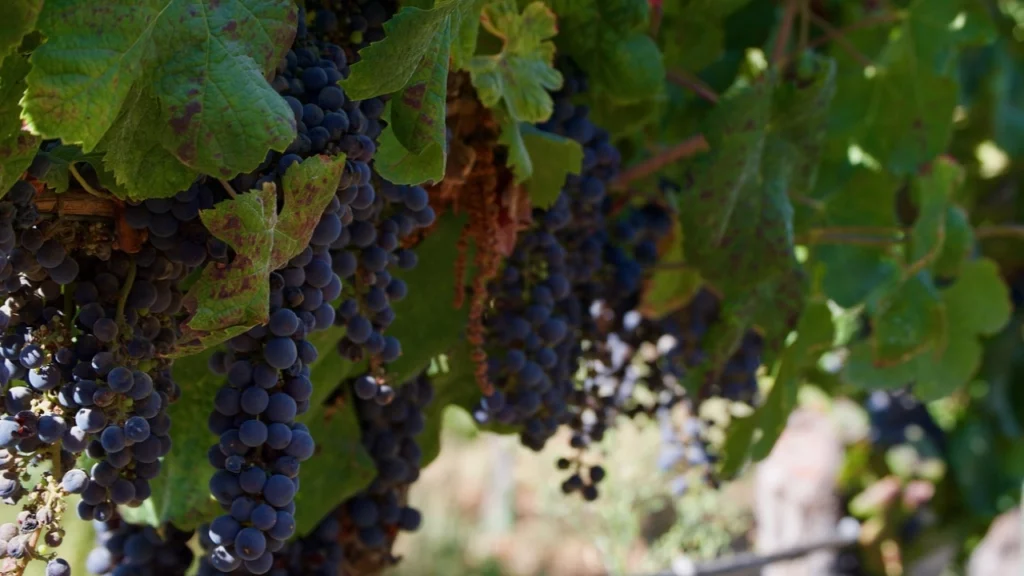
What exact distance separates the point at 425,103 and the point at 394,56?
4cm

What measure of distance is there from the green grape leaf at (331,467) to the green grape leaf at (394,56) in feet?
1.39

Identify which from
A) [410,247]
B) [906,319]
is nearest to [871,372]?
[906,319]

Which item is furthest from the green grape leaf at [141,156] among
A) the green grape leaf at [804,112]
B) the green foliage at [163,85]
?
the green grape leaf at [804,112]

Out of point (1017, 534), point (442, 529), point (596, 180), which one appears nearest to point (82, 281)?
point (596, 180)

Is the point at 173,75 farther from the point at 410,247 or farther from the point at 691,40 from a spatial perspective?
the point at 691,40

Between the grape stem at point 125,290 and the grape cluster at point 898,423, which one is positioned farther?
the grape cluster at point 898,423

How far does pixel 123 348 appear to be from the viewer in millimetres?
710

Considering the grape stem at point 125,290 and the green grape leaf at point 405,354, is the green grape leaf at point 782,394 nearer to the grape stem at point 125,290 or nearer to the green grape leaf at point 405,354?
the green grape leaf at point 405,354

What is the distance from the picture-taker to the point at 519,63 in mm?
944

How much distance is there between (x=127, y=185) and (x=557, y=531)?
706cm

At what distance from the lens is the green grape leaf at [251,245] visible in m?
0.67

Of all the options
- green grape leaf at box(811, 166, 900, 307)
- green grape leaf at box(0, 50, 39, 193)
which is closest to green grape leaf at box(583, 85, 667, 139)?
green grape leaf at box(811, 166, 900, 307)

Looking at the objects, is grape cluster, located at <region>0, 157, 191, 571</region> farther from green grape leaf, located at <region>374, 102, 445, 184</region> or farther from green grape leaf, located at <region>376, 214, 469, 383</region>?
green grape leaf, located at <region>376, 214, 469, 383</region>

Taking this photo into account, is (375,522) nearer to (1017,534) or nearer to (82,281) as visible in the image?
(82,281)
